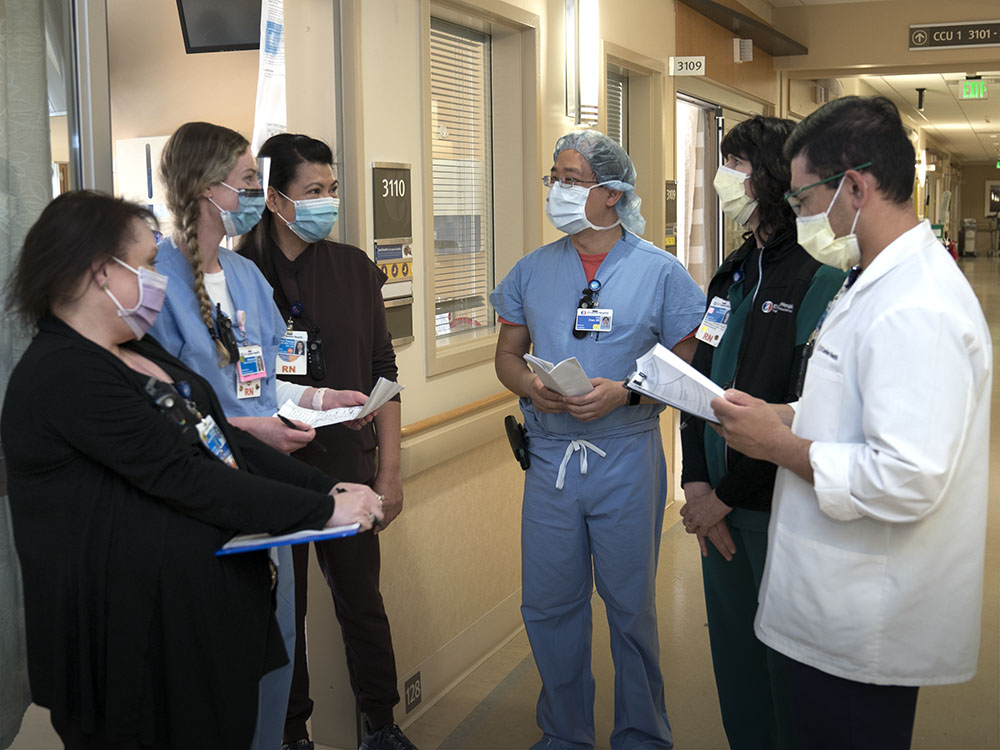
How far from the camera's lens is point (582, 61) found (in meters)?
4.38

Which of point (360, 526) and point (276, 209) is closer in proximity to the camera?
point (360, 526)

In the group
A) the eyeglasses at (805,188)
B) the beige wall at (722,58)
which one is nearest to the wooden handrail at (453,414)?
the eyeglasses at (805,188)

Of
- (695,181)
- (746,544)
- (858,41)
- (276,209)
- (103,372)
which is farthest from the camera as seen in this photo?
(858,41)

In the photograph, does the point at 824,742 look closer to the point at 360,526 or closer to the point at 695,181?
the point at 360,526

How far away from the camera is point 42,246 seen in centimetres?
164

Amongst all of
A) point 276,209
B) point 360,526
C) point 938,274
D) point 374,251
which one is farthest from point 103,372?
point 374,251

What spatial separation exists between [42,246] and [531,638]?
189 cm

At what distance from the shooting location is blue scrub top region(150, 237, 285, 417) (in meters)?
2.18

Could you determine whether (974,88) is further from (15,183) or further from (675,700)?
(15,183)

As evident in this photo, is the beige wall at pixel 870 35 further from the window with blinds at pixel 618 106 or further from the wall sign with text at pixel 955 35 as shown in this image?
the window with blinds at pixel 618 106

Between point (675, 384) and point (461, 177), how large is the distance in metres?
2.25

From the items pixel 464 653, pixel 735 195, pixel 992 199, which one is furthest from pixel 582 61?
pixel 992 199

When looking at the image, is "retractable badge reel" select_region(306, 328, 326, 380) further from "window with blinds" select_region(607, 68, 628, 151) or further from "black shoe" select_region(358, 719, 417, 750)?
"window with blinds" select_region(607, 68, 628, 151)

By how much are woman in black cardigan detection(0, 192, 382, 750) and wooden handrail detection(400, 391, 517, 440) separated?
1.44 m
